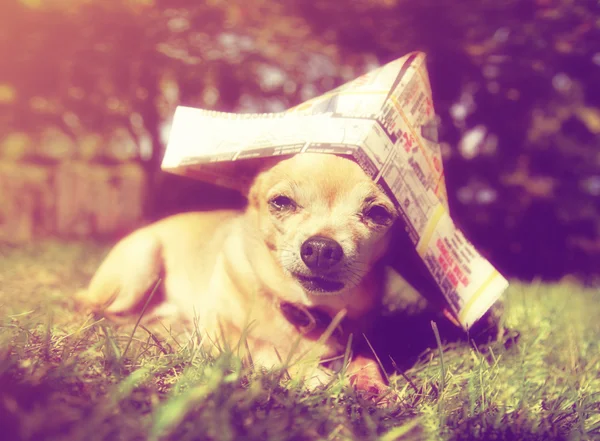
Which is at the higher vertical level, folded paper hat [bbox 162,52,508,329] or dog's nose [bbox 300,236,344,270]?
folded paper hat [bbox 162,52,508,329]

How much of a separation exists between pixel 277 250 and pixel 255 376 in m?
0.66

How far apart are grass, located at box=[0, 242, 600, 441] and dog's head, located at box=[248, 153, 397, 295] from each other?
Answer: 17.7 inches

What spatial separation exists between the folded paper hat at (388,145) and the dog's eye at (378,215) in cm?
18

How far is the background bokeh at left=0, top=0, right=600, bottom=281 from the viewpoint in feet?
10.6

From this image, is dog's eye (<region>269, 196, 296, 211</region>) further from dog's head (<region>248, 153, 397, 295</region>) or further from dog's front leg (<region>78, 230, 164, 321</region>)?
dog's front leg (<region>78, 230, 164, 321</region>)

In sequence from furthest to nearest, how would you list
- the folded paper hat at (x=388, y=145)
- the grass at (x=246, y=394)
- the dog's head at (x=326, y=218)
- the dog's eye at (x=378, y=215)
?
the dog's eye at (x=378, y=215) → the dog's head at (x=326, y=218) → the folded paper hat at (x=388, y=145) → the grass at (x=246, y=394)

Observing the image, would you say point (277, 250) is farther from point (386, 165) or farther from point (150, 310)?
point (150, 310)

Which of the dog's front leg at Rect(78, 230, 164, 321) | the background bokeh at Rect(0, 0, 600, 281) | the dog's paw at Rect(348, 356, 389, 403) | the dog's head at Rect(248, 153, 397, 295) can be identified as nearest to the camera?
the dog's paw at Rect(348, 356, 389, 403)

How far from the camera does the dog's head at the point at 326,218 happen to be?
1807mm

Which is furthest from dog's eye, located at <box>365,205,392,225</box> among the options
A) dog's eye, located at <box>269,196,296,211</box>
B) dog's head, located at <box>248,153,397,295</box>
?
dog's eye, located at <box>269,196,296,211</box>

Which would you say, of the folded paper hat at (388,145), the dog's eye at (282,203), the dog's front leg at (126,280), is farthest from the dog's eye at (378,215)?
the dog's front leg at (126,280)

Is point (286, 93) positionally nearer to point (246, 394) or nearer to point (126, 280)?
point (126, 280)

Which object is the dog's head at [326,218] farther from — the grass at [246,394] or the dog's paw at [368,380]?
the grass at [246,394]

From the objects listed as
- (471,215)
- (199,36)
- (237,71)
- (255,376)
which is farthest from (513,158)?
(255,376)
